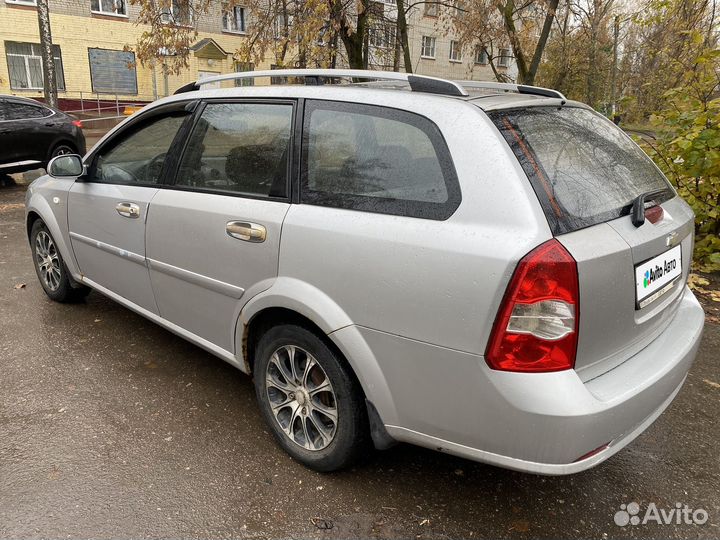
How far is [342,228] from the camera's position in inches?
87.1

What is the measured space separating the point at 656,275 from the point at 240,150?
196 cm

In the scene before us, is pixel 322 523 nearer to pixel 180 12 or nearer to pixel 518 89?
pixel 518 89

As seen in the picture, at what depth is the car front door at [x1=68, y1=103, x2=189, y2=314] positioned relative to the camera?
3227mm

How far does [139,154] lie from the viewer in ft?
11.4

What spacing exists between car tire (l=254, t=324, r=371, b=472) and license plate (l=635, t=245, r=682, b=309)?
1151 mm

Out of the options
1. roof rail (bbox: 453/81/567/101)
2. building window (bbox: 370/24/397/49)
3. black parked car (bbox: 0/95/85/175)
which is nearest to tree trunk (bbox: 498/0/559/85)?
building window (bbox: 370/24/397/49)

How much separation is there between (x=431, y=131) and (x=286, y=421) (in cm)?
150

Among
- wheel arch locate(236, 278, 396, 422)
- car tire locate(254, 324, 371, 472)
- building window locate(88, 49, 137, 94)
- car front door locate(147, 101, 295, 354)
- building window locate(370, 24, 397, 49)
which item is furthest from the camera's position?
building window locate(88, 49, 137, 94)

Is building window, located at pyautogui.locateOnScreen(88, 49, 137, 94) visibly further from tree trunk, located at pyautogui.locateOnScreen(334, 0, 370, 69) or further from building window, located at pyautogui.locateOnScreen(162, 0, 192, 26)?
tree trunk, located at pyautogui.locateOnScreen(334, 0, 370, 69)

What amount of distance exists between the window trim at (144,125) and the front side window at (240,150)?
101mm

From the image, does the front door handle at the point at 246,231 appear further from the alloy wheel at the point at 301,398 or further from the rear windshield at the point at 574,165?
the rear windshield at the point at 574,165

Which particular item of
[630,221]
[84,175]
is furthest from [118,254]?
[630,221]

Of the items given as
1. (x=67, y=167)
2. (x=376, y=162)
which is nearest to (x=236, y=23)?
(x=67, y=167)

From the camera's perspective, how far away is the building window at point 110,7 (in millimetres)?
23344
